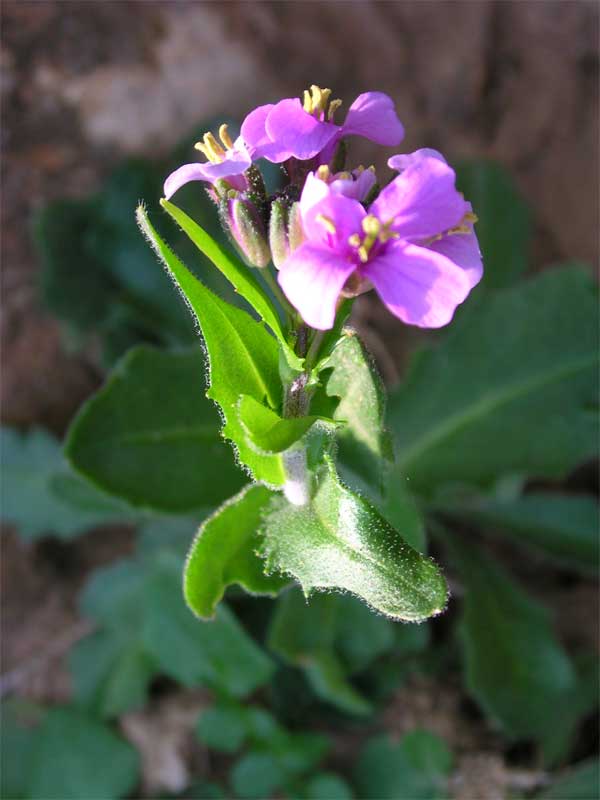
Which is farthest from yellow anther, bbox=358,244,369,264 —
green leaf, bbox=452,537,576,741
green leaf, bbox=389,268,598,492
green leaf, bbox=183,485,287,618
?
green leaf, bbox=452,537,576,741

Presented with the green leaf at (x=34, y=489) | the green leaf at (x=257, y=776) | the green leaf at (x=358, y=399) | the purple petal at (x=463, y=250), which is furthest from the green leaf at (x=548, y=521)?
the purple petal at (x=463, y=250)

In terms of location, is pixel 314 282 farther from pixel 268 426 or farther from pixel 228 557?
pixel 228 557

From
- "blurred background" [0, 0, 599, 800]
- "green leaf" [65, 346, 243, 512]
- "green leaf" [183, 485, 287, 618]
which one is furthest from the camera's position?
"blurred background" [0, 0, 599, 800]

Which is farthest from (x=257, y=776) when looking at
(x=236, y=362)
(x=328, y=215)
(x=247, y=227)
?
(x=328, y=215)

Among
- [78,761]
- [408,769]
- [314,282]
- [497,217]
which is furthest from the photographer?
[497,217]

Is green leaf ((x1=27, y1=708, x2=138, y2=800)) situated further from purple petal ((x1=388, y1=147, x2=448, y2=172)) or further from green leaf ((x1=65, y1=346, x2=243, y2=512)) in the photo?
purple petal ((x1=388, y1=147, x2=448, y2=172))

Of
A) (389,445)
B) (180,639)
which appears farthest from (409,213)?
(180,639)

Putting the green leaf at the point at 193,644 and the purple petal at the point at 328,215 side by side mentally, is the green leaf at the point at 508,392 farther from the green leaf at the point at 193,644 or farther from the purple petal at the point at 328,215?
the purple petal at the point at 328,215
